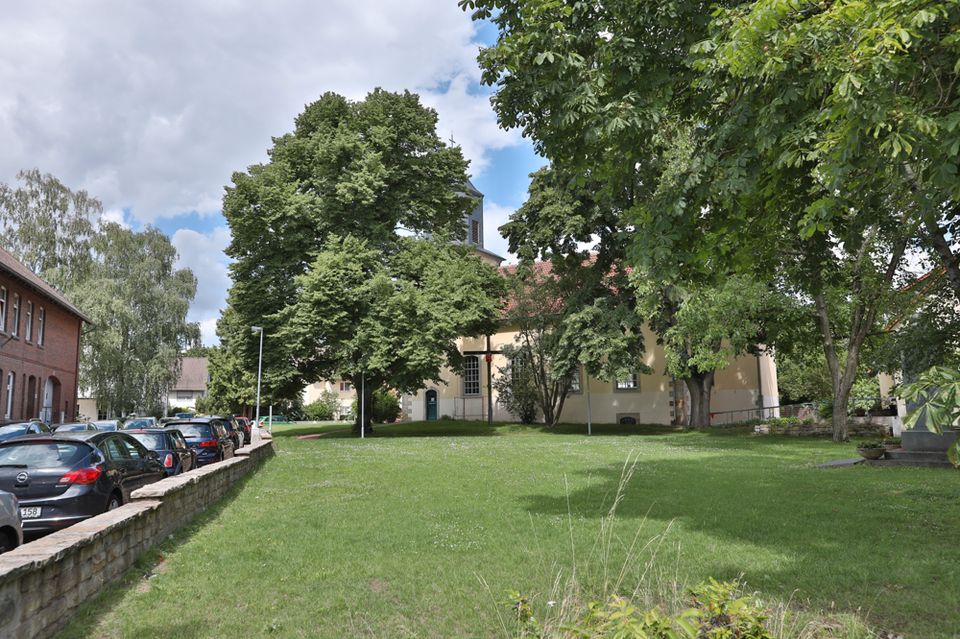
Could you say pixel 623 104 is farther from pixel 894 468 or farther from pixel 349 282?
pixel 349 282

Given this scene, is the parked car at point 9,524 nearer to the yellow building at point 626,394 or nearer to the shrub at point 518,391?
the yellow building at point 626,394

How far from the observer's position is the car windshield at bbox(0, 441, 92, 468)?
9078mm

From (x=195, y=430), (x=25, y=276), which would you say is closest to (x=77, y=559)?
(x=195, y=430)

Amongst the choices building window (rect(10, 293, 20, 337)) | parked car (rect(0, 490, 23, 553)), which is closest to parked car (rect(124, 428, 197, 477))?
parked car (rect(0, 490, 23, 553))

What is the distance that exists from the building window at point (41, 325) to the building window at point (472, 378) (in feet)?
84.3

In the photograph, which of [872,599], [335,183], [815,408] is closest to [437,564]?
[872,599]

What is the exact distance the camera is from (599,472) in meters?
15.1

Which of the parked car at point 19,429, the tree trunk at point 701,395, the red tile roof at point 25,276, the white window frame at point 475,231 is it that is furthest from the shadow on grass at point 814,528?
the white window frame at point 475,231

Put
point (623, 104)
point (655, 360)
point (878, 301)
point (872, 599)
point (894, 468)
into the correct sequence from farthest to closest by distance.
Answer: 1. point (655, 360)
2. point (878, 301)
3. point (894, 468)
4. point (623, 104)
5. point (872, 599)

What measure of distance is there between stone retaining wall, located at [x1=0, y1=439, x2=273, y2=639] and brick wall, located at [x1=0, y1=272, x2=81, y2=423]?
84.2ft

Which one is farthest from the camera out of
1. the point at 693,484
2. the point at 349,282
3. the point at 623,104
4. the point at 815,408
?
the point at 815,408

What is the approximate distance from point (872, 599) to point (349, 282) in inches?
1020

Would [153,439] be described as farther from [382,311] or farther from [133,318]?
[133,318]

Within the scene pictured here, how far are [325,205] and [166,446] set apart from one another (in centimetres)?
1786
